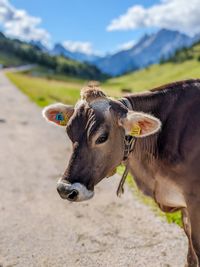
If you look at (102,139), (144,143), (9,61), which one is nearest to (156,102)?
(144,143)

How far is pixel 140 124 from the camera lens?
5164mm

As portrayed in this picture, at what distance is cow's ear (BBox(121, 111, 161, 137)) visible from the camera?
16.5ft

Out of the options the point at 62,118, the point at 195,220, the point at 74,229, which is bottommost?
the point at 74,229

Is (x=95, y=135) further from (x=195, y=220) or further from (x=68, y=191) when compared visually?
(x=195, y=220)

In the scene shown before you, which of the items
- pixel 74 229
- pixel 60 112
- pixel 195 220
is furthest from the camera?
pixel 74 229

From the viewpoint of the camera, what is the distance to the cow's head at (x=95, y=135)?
5.00m

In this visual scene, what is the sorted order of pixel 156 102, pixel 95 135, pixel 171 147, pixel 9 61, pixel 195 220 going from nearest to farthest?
1. pixel 95 135
2. pixel 195 220
3. pixel 171 147
4. pixel 156 102
5. pixel 9 61

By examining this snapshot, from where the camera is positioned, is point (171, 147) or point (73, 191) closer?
point (73, 191)

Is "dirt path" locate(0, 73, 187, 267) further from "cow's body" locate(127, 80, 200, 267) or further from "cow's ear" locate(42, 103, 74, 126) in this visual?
→ "cow's ear" locate(42, 103, 74, 126)

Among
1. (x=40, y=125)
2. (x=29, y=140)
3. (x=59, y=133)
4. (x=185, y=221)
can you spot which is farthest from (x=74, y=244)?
(x=40, y=125)

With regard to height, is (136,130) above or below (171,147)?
above

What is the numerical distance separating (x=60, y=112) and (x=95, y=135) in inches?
36.7

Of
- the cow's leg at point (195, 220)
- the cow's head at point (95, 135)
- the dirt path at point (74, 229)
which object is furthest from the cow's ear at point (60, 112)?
the dirt path at point (74, 229)

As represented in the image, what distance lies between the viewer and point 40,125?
21266 millimetres
